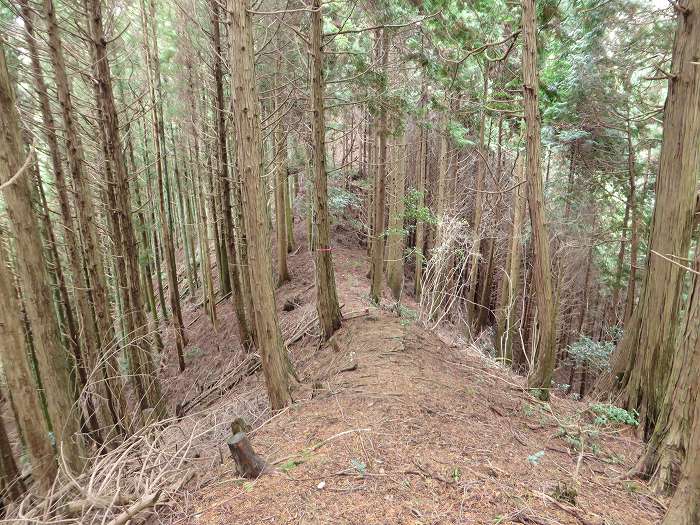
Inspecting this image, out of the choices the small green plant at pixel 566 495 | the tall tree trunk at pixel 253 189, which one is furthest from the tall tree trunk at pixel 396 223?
the small green plant at pixel 566 495

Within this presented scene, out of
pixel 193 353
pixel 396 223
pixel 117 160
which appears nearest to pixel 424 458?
pixel 117 160

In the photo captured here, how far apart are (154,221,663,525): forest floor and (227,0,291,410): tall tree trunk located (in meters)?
0.51

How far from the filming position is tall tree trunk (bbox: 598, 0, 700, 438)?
3.97 meters

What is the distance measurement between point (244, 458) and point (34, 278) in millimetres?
2230

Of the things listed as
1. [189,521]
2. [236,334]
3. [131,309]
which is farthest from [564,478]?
[236,334]

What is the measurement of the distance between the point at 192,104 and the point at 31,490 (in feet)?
27.1

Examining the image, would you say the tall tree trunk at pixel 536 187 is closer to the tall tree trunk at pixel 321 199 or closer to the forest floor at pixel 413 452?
the forest floor at pixel 413 452

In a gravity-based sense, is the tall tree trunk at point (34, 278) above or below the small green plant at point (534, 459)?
above

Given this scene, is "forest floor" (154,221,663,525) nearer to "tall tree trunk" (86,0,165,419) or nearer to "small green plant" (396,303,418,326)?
"small green plant" (396,303,418,326)

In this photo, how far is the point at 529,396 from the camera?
5.17 m

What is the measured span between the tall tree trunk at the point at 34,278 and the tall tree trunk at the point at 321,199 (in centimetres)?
378

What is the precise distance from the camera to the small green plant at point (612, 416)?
4324 mm

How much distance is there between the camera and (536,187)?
179 inches

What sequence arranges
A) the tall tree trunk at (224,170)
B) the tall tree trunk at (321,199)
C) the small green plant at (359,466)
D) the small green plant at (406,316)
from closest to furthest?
the small green plant at (359,466) → the tall tree trunk at (321,199) → the tall tree trunk at (224,170) → the small green plant at (406,316)
